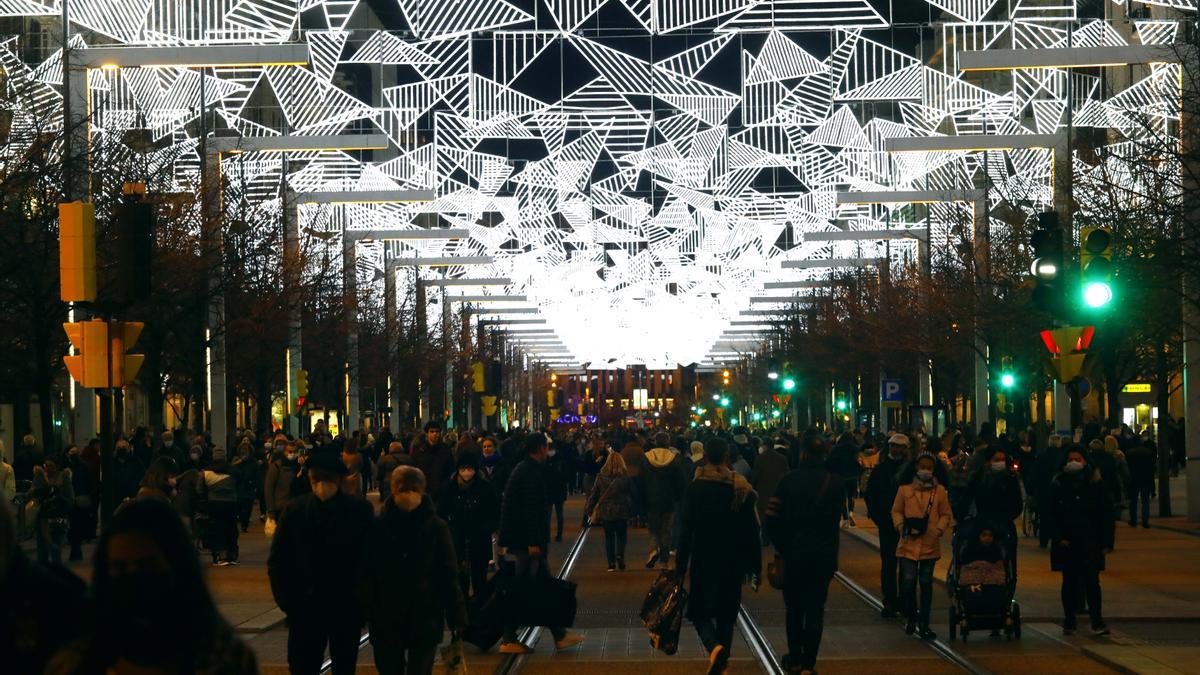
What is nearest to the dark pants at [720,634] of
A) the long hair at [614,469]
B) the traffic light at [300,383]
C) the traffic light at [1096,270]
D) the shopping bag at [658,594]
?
the shopping bag at [658,594]

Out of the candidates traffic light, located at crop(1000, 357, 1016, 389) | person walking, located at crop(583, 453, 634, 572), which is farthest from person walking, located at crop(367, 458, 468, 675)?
traffic light, located at crop(1000, 357, 1016, 389)

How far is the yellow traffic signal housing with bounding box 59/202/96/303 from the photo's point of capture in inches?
775

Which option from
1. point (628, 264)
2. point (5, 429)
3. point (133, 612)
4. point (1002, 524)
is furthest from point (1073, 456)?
point (628, 264)

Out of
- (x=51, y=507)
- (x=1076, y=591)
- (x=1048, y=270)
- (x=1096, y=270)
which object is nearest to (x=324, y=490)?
(x=1076, y=591)

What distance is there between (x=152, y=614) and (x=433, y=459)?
20297 mm

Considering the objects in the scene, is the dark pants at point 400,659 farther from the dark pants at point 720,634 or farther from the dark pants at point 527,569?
the dark pants at point 527,569

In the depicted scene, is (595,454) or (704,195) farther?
(704,195)

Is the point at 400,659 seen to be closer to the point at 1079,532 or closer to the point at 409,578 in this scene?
the point at 409,578

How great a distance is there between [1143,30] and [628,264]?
55.1m

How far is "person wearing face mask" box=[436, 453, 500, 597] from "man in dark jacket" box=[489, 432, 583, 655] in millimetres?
167

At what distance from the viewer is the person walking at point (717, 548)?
13.4 metres

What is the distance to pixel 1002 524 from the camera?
55.9 feet

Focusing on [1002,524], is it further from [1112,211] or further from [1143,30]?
[1143,30]

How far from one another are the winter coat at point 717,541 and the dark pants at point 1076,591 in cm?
458
